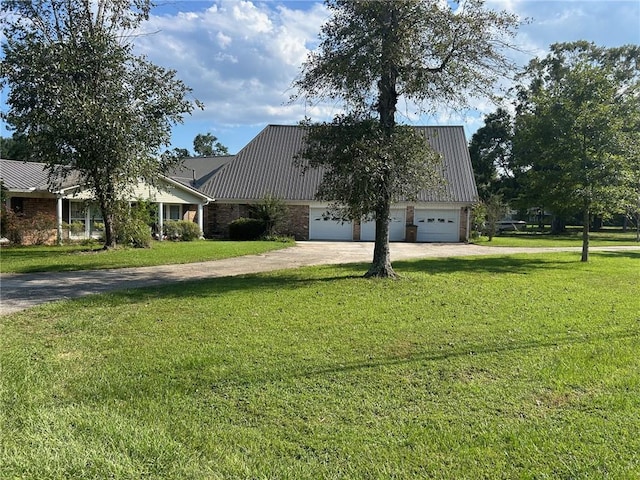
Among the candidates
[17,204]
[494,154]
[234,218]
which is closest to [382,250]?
[17,204]

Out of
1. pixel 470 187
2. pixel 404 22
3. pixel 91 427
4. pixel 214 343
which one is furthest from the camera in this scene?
pixel 470 187

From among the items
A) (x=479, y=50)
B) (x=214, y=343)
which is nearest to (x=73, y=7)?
(x=479, y=50)

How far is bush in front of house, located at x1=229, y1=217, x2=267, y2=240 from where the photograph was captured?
25.4 m

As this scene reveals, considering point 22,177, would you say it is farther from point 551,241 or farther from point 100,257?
point 551,241

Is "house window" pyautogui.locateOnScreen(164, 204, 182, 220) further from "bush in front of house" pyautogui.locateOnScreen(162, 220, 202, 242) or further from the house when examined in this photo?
"bush in front of house" pyautogui.locateOnScreen(162, 220, 202, 242)

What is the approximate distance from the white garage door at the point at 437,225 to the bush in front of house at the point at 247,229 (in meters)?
9.51

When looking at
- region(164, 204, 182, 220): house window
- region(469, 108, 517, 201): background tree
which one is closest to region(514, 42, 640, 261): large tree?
region(164, 204, 182, 220): house window

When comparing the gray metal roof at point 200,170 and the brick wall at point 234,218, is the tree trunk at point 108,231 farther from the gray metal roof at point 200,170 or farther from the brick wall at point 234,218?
the gray metal roof at point 200,170

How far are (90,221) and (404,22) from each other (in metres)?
18.4

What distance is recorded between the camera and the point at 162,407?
3854 millimetres

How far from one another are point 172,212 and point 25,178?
26.2ft

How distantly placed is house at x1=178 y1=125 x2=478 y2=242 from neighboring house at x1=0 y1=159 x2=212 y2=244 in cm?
270

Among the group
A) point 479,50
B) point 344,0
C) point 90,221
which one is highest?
point 344,0

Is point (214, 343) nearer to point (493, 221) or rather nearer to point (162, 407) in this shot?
point (162, 407)
